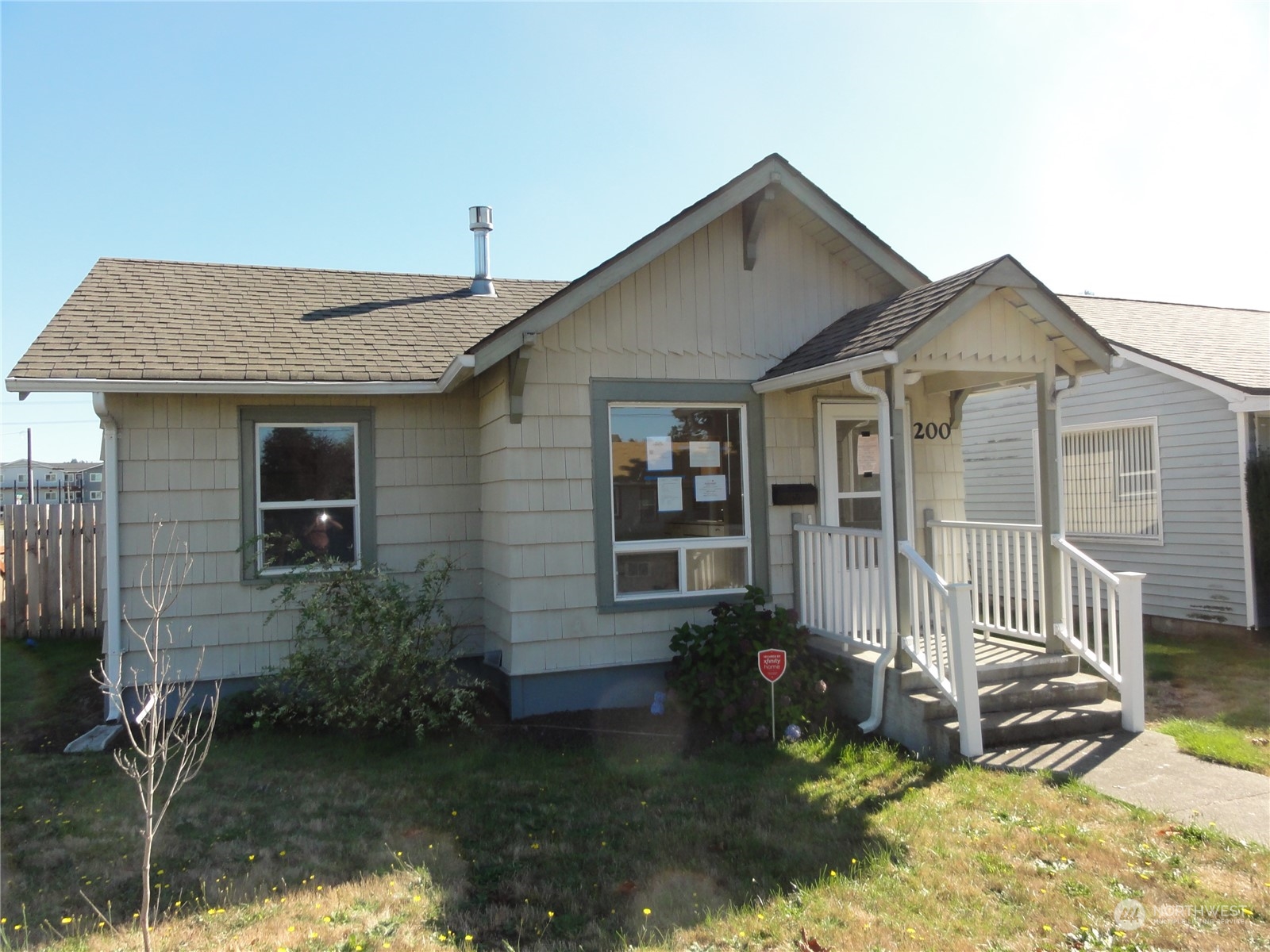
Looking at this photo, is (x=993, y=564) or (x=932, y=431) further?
(x=932, y=431)

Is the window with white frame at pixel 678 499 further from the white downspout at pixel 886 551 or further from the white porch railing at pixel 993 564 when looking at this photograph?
the white porch railing at pixel 993 564

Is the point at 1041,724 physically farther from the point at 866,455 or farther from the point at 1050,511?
the point at 866,455

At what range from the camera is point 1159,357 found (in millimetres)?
11086

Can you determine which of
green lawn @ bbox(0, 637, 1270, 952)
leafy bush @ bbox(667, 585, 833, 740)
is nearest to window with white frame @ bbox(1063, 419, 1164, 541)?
leafy bush @ bbox(667, 585, 833, 740)

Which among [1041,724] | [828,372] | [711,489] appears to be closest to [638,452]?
[711,489]

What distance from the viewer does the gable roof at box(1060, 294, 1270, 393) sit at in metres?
10.9

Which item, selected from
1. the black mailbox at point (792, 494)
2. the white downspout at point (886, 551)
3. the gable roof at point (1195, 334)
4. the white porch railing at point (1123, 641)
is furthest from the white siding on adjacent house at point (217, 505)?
the gable roof at point (1195, 334)

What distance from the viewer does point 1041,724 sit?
628 cm

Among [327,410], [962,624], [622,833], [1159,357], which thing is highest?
[1159,357]

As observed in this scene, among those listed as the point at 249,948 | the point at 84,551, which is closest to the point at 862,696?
the point at 249,948

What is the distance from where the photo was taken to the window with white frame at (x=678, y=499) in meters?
7.61

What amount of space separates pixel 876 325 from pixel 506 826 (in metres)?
4.56

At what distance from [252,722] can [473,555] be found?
7.63ft

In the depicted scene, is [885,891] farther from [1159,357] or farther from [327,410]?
[1159,357]
